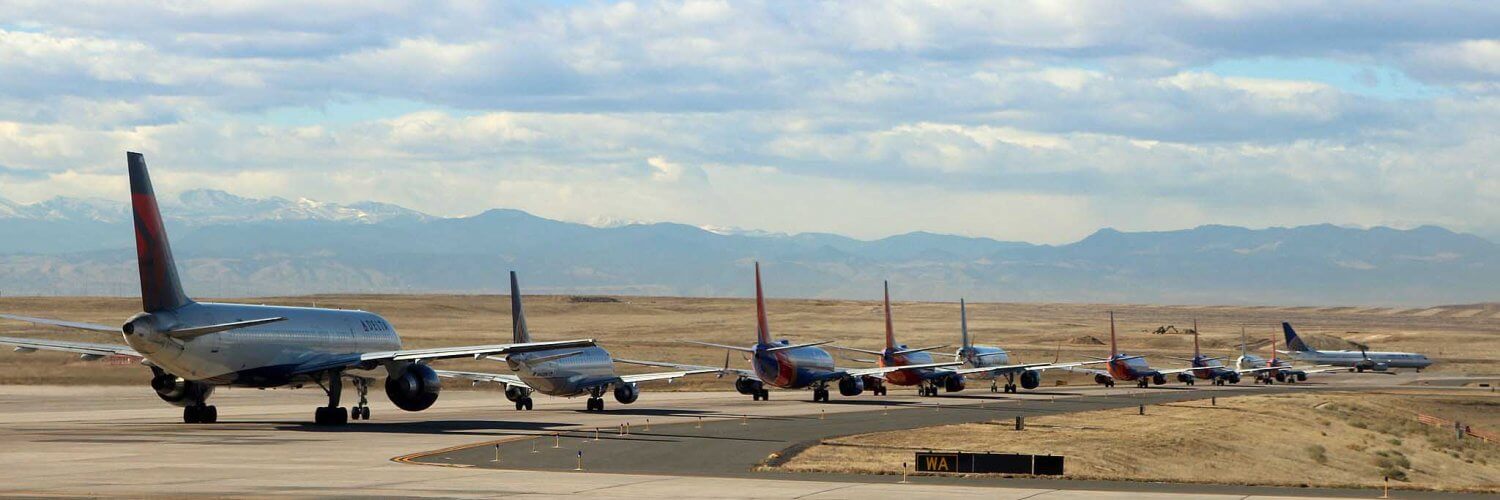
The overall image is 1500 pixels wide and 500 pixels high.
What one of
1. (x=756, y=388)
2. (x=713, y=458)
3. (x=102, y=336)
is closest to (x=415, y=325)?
(x=102, y=336)

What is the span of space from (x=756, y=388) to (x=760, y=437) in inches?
1232

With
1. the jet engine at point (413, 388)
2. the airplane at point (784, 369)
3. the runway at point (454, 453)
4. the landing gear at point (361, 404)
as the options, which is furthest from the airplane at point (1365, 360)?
the jet engine at point (413, 388)

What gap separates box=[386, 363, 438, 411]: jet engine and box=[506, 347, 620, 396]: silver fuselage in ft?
38.4

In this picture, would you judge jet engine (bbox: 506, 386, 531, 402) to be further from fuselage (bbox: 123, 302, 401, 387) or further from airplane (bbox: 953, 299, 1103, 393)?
airplane (bbox: 953, 299, 1103, 393)

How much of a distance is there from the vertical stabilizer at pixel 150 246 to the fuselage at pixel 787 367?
35.3 m

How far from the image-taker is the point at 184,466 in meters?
42.2

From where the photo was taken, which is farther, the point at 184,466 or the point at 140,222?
the point at 140,222

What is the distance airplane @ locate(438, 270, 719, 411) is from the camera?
72938mm

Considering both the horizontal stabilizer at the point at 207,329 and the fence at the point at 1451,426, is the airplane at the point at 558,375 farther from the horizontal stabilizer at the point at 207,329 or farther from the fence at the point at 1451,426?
the fence at the point at 1451,426

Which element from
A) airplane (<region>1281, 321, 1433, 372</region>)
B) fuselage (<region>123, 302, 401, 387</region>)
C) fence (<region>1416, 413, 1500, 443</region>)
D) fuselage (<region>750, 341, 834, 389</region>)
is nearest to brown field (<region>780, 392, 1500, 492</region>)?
fence (<region>1416, 413, 1500, 443</region>)

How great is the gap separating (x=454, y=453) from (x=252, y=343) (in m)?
13.8

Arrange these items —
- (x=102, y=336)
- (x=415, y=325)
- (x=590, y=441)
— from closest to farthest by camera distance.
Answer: (x=590, y=441) < (x=102, y=336) < (x=415, y=325)

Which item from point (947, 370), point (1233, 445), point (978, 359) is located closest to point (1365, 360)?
point (978, 359)

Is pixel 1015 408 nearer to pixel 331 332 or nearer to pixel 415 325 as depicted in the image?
pixel 331 332
